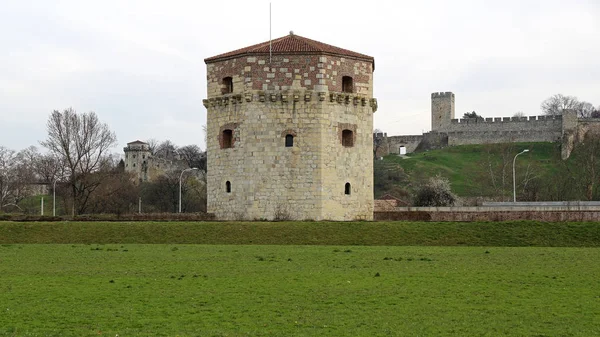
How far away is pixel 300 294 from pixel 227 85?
25.9m

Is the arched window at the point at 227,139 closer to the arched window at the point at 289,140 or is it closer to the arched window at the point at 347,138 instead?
the arched window at the point at 289,140

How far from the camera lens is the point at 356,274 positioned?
20375mm

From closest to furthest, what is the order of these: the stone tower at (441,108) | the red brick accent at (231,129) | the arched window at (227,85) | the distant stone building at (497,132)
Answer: the red brick accent at (231,129) < the arched window at (227,85) < the distant stone building at (497,132) < the stone tower at (441,108)

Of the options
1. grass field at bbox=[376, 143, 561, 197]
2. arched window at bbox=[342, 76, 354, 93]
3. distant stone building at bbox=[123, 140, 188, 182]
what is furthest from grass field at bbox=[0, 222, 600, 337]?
distant stone building at bbox=[123, 140, 188, 182]

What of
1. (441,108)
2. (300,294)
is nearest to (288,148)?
(300,294)

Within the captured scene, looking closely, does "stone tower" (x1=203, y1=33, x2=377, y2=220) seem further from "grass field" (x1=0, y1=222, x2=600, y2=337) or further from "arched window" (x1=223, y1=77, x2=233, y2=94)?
"grass field" (x1=0, y1=222, x2=600, y2=337)

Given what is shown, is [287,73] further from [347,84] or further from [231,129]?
[231,129]

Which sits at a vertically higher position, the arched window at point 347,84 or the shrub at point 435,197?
the arched window at point 347,84

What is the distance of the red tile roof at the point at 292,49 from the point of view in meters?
39.9

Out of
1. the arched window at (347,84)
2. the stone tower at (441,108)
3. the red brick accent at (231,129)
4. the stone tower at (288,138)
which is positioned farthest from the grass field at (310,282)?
the stone tower at (441,108)

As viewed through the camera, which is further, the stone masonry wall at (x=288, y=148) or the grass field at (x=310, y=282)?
the stone masonry wall at (x=288, y=148)

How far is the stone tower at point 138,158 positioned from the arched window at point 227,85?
7894 cm

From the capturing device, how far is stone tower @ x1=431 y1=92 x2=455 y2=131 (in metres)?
135

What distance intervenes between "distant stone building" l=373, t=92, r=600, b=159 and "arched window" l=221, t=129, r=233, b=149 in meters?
81.1
